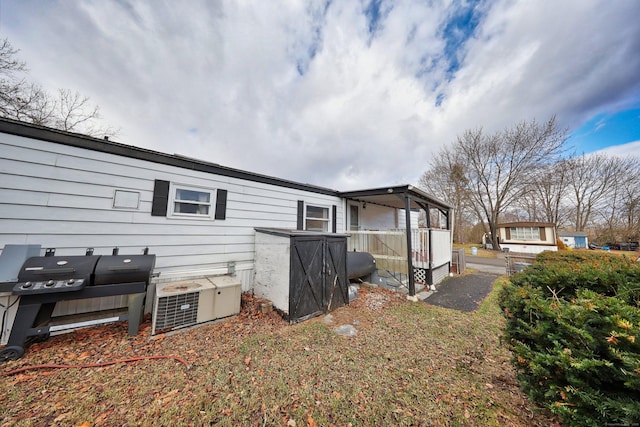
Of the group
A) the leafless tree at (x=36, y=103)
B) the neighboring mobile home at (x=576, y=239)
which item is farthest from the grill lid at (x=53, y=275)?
the neighboring mobile home at (x=576, y=239)

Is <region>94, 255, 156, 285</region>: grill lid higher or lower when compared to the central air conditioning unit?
higher

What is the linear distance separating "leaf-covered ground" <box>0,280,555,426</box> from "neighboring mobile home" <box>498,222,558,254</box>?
80.1 feet

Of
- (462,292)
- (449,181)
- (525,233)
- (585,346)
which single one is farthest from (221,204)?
(525,233)

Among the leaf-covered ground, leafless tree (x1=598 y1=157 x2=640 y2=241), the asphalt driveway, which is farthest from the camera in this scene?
leafless tree (x1=598 y1=157 x2=640 y2=241)

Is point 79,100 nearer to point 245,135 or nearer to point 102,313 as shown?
point 245,135

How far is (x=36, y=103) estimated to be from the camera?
30.6 ft

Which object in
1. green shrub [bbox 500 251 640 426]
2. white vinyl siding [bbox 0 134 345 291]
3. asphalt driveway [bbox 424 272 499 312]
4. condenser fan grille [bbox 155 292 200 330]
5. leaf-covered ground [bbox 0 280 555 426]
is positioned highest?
white vinyl siding [bbox 0 134 345 291]

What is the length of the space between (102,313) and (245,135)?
8392mm

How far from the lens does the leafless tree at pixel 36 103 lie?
7.79 meters

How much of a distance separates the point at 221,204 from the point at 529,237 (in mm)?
29763

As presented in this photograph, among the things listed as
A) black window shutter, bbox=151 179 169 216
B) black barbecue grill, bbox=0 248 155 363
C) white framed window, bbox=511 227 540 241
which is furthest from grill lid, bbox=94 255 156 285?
white framed window, bbox=511 227 540 241

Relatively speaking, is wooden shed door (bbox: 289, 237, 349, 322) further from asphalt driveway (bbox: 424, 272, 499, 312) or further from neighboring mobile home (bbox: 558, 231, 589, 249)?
neighboring mobile home (bbox: 558, 231, 589, 249)

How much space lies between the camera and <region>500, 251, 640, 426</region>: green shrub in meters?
1.39

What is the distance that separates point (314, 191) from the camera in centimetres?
754
